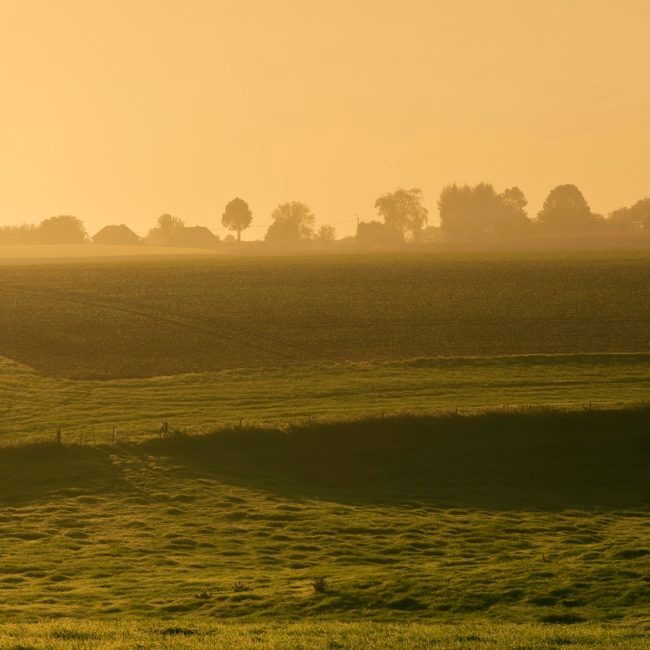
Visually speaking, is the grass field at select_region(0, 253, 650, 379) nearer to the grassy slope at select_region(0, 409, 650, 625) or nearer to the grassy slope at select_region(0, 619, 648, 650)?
the grassy slope at select_region(0, 409, 650, 625)

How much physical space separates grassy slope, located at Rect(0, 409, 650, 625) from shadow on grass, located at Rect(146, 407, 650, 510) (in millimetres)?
92

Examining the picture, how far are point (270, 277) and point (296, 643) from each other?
86.4 metres

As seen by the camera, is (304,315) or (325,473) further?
(304,315)

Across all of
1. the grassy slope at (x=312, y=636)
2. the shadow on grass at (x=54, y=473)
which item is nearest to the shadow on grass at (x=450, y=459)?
the shadow on grass at (x=54, y=473)

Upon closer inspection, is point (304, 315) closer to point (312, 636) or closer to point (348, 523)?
point (348, 523)

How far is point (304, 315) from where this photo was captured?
8100cm

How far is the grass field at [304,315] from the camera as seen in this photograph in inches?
2667

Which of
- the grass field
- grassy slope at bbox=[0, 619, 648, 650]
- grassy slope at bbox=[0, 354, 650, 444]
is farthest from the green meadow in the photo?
the grass field

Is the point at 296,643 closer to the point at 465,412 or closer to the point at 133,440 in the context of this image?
the point at 133,440

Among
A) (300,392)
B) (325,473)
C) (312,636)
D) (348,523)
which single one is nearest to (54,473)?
(325,473)

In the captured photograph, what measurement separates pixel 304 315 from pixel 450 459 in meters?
37.0

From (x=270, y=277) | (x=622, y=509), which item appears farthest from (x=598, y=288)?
(x=622, y=509)

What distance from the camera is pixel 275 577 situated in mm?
29625

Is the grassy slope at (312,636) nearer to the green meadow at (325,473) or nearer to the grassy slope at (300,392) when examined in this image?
the green meadow at (325,473)
